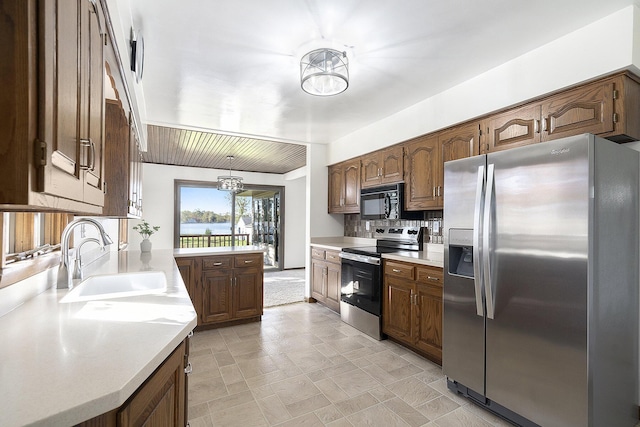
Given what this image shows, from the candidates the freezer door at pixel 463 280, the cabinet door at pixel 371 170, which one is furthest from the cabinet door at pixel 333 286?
the freezer door at pixel 463 280

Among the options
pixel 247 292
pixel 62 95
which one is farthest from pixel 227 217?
pixel 62 95

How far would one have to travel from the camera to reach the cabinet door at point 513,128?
7.50 ft

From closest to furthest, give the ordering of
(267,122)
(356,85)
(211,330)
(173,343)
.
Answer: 1. (173,343)
2. (356,85)
3. (211,330)
4. (267,122)

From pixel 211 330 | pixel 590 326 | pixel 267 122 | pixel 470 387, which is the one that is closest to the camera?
pixel 590 326

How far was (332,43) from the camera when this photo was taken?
217 centimetres

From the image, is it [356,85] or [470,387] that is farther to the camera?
[356,85]

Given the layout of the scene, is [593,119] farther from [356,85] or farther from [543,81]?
[356,85]

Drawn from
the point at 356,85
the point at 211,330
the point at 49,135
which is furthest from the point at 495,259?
the point at 211,330

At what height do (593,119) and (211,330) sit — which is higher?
(593,119)

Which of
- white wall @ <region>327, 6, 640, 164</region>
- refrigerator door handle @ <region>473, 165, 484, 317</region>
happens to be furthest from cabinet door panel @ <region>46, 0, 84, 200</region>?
white wall @ <region>327, 6, 640, 164</region>

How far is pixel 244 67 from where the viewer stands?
2516 millimetres

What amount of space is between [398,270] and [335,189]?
2.00 meters

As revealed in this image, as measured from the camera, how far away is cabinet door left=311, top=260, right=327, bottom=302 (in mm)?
4402

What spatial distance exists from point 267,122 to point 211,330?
250 cm
